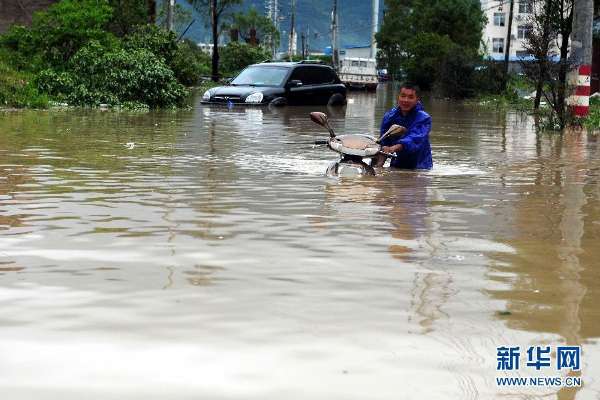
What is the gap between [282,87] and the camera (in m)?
30.0

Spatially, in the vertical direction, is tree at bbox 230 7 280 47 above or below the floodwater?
above

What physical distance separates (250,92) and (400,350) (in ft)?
80.7

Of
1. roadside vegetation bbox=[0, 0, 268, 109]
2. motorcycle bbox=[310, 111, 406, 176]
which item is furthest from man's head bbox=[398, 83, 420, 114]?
roadside vegetation bbox=[0, 0, 268, 109]

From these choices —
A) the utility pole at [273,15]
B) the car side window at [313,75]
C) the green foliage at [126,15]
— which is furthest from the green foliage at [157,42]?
the utility pole at [273,15]

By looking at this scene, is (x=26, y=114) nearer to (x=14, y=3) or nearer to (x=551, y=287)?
Answer: (x=551, y=287)

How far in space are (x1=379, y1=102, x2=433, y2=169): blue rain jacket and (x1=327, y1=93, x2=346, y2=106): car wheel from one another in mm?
20304

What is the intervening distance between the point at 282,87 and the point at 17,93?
7.20 metres

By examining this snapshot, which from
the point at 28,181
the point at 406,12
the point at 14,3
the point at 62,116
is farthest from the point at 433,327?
the point at 406,12

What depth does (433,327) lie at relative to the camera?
5.06 m

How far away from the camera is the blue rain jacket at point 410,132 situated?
12.1 meters

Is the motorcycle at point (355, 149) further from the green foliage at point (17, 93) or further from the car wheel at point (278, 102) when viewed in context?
the car wheel at point (278, 102)

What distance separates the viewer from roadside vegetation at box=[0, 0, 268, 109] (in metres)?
28.0

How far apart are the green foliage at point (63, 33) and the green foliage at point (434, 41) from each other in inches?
904

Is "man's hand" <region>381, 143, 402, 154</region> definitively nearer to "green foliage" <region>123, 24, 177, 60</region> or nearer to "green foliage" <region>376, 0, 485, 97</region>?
"green foliage" <region>123, 24, 177, 60</region>
